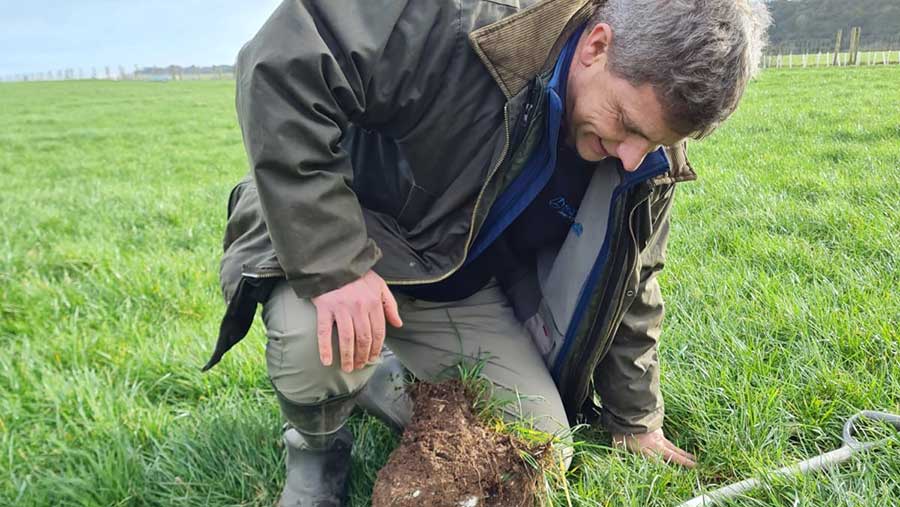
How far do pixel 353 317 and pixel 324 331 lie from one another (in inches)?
3.3

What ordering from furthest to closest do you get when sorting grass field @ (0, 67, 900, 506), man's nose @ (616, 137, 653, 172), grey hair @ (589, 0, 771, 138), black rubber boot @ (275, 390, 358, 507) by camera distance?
grass field @ (0, 67, 900, 506)
black rubber boot @ (275, 390, 358, 507)
man's nose @ (616, 137, 653, 172)
grey hair @ (589, 0, 771, 138)

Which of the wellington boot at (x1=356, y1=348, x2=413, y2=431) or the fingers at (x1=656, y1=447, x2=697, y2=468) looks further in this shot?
the wellington boot at (x1=356, y1=348, x2=413, y2=431)

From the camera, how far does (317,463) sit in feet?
6.86

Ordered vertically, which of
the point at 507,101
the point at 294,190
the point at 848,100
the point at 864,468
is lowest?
the point at 848,100

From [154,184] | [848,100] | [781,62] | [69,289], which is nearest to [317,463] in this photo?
[69,289]

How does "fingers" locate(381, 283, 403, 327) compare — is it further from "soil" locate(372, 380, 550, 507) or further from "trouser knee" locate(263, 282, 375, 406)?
"soil" locate(372, 380, 550, 507)

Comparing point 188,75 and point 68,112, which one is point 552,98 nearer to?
point 68,112

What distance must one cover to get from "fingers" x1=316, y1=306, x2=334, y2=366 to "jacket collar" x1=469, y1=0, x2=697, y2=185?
755mm

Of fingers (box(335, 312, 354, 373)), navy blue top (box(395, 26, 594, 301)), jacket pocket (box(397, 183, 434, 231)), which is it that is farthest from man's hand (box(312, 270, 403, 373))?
navy blue top (box(395, 26, 594, 301))

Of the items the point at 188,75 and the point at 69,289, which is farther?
the point at 188,75

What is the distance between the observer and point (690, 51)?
5.45ft

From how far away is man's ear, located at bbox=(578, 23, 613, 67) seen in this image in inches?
70.2

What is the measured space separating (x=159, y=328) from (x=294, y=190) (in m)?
1.97

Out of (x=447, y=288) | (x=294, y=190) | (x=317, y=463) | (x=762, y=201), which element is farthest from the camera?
(x=762, y=201)
